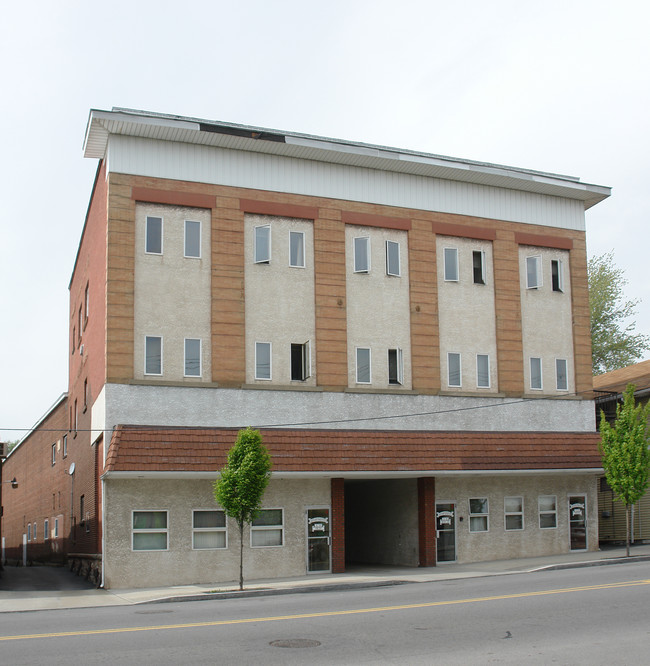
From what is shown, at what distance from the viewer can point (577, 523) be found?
31.5 meters

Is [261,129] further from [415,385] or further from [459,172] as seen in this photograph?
[415,385]

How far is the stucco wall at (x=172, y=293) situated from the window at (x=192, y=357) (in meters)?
0.13

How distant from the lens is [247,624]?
14227mm

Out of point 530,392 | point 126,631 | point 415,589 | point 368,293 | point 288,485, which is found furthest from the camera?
point 530,392

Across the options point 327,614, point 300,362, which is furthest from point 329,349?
point 327,614

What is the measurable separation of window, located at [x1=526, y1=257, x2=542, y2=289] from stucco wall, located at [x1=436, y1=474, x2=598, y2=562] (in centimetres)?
711

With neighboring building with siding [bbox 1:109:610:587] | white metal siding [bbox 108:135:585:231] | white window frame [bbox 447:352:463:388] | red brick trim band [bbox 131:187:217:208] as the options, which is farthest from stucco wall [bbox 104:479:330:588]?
white metal siding [bbox 108:135:585:231]

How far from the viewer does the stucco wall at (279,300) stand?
28078 millimetres

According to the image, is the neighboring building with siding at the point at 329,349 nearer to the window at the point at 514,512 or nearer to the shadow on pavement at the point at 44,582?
the window at the point at 514,512

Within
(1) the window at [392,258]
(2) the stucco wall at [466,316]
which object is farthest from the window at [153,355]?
(2) the stucco wall at [466,316]

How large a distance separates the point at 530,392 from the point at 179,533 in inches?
541

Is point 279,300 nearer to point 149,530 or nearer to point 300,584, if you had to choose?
point 149,530

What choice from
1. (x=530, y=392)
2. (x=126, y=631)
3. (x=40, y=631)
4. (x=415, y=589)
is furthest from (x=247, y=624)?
(x=530, y=392)

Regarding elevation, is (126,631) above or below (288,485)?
below
